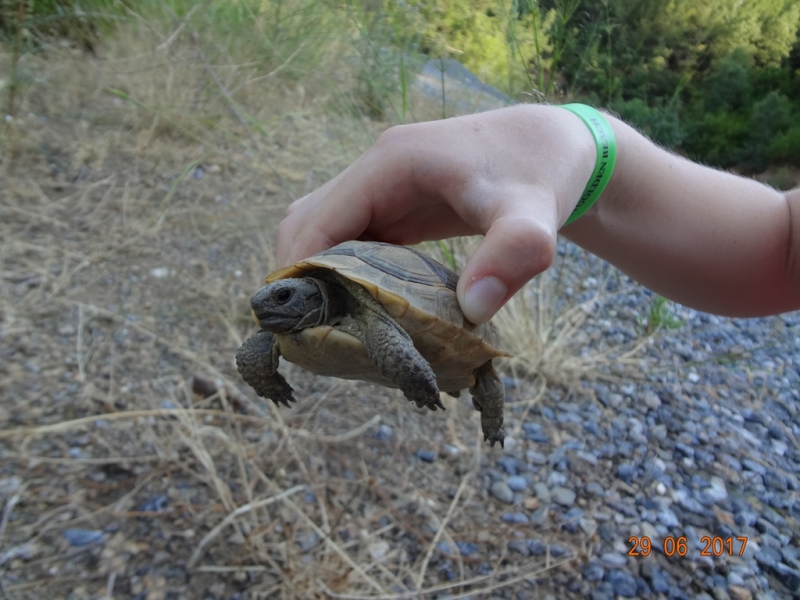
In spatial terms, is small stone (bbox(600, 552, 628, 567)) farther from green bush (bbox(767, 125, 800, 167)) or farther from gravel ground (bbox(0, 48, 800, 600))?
green bush (bbox(767, 125, 800, 167))

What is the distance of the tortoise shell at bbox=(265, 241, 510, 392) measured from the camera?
1.12 m

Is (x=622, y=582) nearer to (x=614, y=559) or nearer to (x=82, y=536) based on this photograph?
(x=614, y=559)

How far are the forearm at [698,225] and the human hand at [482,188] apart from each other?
0.23 metres

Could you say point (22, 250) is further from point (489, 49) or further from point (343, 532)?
point (489, 49)

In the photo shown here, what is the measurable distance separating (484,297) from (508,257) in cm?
11

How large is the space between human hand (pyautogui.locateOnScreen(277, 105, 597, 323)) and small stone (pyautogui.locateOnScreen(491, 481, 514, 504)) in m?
0.99

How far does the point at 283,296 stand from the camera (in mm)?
1164

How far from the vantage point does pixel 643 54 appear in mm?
2406

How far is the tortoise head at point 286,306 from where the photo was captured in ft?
3.74

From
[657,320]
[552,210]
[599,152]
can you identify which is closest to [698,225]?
[599,152]

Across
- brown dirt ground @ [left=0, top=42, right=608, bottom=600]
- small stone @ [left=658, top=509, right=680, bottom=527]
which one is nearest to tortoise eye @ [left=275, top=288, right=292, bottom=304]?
brown dirt ground @ [left=0, top=42, right=608, bottom=600]

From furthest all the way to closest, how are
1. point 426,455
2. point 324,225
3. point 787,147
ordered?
point 787,147, point 426,455, point 324,225

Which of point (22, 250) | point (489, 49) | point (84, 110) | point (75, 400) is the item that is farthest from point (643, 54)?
point (84, 110)
